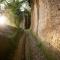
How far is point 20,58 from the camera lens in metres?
7.46

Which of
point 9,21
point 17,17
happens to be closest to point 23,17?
point 17,17

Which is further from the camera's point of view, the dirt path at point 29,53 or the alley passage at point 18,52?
the alley passage at point 18,52

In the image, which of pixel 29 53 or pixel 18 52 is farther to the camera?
pixel 18 52

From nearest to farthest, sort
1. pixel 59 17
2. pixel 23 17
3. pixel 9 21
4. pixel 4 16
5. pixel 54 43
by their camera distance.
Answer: pixel 59 17 → pixel 54 43 → pixel 4 16 → pixel 9 21 → pixel 23 17

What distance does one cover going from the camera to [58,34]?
6934 millimetres

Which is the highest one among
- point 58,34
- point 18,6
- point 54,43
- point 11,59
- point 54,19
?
point 18,6

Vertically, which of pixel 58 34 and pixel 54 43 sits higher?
pixel 58 34

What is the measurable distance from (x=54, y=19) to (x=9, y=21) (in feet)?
52.1

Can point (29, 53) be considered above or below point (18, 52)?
above

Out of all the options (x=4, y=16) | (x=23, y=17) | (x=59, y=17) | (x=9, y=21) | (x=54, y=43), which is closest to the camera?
(x=59, y=17)

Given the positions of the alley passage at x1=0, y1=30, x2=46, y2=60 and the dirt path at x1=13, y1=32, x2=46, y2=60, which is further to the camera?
the alley passage at x1=0, y1=30, x2=46, y2=60

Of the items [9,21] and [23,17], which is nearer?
[9,21]

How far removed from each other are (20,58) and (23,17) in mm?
19021

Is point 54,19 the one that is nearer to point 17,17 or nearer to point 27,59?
point 27,59
